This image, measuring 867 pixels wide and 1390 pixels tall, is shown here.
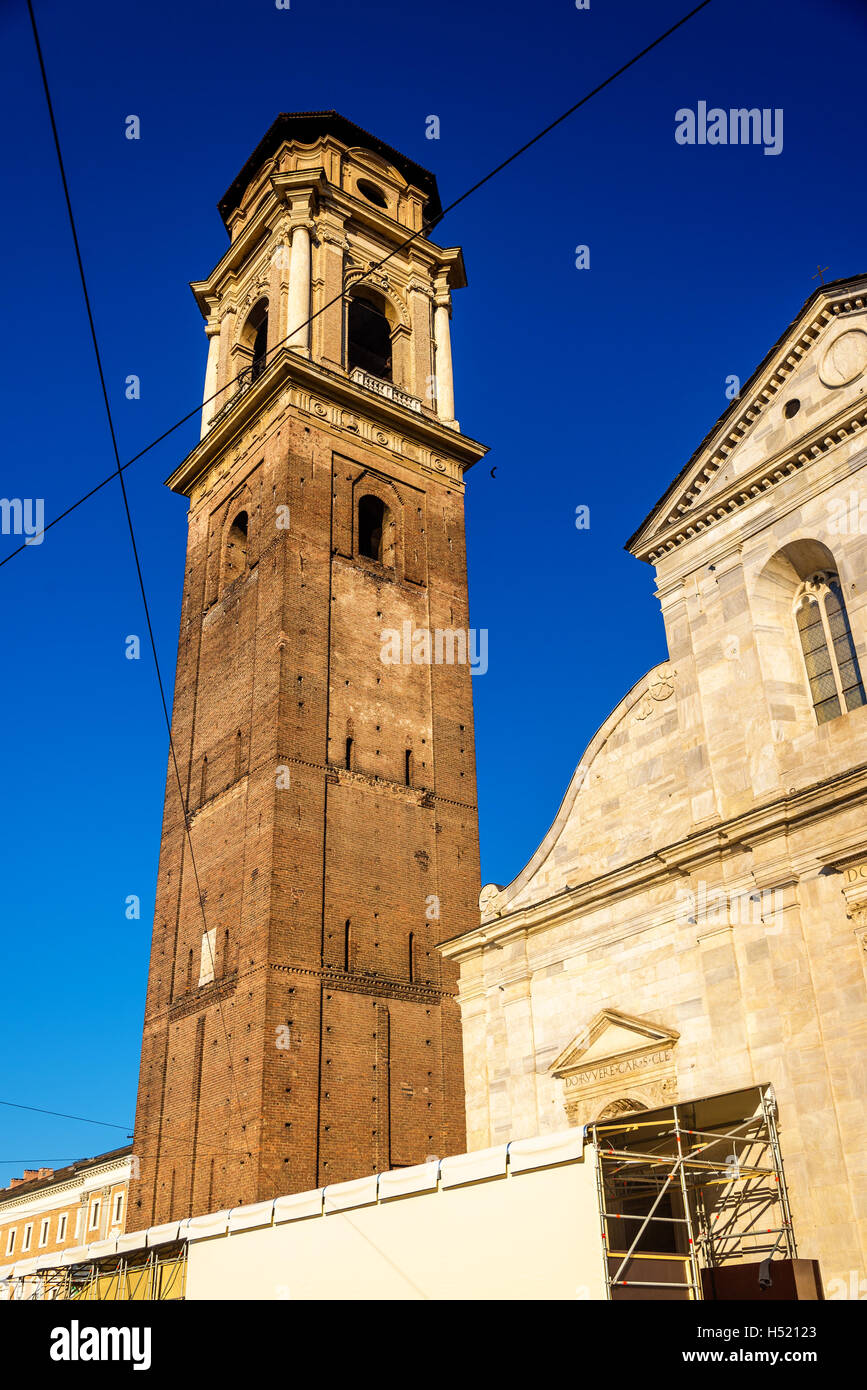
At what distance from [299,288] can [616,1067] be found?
80.7 ft

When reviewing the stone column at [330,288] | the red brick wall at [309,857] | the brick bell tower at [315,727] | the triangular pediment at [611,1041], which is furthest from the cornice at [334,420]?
the triangular pediment at [611,1041]

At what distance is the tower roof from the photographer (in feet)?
127

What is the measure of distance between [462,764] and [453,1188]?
1567cm

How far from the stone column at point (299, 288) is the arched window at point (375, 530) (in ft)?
15.2

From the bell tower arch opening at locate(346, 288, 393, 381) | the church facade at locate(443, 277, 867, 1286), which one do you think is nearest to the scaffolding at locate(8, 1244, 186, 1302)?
the church facade at locate(443, 277, 867, 1286)

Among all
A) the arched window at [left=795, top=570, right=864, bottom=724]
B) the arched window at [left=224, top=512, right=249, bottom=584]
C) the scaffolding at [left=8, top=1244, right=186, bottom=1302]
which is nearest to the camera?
the arched window at [left=795, top=570, right=864, bottom=724]

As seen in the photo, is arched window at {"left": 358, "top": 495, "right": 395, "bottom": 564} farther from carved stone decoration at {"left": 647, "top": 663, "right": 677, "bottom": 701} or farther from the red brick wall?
carved stone decoration at {"left": 647, "top": 663, "right": 677, "bottom": 701}

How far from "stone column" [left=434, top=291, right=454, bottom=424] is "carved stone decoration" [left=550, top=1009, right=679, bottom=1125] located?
22.1 m

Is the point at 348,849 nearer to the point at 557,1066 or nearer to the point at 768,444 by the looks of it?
the point at 557,1066

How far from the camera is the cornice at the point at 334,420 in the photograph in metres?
32.1

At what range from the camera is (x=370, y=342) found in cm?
3938

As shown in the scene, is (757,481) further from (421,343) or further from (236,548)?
(421,343)

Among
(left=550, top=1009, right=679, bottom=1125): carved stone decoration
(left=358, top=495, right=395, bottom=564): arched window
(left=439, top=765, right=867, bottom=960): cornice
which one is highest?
(left=358, top=495, right=395, bottom=564): arched window
